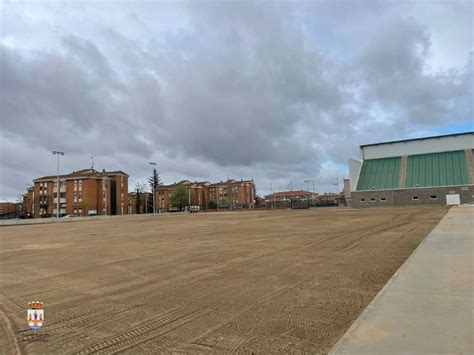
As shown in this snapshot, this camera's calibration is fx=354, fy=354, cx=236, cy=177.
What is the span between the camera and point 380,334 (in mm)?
4289

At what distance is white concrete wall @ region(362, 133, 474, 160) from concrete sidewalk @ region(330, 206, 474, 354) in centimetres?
6755

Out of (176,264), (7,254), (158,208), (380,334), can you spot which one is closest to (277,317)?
(380,334)

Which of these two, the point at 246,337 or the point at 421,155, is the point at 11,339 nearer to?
the point at 246,337

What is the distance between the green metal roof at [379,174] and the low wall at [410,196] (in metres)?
1.76

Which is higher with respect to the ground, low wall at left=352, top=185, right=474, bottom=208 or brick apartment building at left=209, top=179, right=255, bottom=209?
brick apartment building at left=209, top=179, right=255, bottom=209

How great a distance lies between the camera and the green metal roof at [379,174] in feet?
213

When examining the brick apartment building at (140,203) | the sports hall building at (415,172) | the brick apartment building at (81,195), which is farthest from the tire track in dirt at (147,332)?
the brick apartment building at (140,203)

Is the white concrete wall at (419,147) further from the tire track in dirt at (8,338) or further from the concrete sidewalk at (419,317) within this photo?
the tire track in dirt at (8,338)

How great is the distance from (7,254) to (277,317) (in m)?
14.8

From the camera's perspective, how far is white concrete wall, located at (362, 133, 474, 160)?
213 feet

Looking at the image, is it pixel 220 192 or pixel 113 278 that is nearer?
pixel 113 278

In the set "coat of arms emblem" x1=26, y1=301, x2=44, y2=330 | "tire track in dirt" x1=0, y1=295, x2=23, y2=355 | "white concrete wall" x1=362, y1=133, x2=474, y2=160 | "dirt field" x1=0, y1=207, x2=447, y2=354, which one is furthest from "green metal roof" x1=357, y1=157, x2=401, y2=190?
"coat of arms emblem" x1=26, y1=301, x2=44, y2=330

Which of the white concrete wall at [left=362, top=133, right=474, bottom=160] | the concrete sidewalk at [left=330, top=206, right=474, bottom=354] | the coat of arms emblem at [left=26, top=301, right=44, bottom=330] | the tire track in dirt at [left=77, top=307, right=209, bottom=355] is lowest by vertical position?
the tire track in dirt at [left=77, top=307, right=209, bottom=355]

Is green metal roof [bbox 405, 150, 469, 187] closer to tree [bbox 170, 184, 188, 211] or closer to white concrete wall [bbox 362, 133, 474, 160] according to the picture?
white concrete wall [bbox 362, 133, 474, 160]
